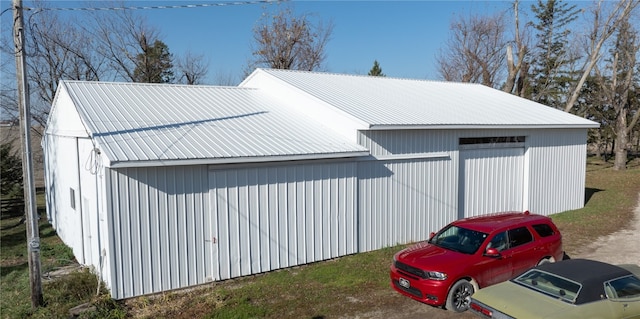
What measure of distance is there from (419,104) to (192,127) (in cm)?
834

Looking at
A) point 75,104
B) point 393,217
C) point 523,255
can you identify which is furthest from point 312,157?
point 75,104

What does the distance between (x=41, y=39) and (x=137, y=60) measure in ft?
20.8

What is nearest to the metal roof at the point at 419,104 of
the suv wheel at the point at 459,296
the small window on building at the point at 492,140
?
the small window on building at the point at 492,140

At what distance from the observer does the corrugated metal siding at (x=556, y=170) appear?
16594 millimetres

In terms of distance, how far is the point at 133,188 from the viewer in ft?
29.0

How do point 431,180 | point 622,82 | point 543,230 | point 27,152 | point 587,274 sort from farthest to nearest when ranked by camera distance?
point 622,82, point 431,180, point 543,230, point 27,152, point 587,274

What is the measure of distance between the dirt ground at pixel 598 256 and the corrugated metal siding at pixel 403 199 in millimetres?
3389

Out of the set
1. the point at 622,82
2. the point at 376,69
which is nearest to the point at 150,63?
the point at 376,69

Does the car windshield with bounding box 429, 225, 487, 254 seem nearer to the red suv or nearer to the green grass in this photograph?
the red suv

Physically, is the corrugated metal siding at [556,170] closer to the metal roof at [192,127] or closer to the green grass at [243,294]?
the green grass at [243,294]

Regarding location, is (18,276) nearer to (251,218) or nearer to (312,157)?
(251,218)

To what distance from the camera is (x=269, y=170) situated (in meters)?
10.5

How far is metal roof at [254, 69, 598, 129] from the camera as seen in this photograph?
13.3 metres

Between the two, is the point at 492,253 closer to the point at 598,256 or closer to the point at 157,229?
the point at 598,256
